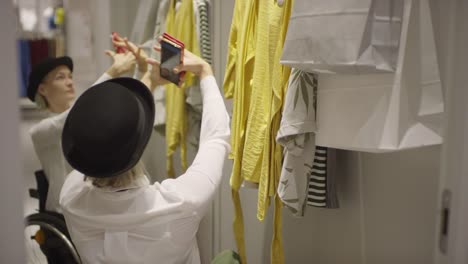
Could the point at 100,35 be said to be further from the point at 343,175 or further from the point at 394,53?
Answer: the point at 394,53

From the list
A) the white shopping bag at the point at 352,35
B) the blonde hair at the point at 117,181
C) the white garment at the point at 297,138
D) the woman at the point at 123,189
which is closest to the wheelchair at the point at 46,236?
the woman at the point at 123,189

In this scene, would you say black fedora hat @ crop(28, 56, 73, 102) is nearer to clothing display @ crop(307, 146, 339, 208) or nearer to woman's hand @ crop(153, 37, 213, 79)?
woman's hand @ crop(153, 37, 213, 79)

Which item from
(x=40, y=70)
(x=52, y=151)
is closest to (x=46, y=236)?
(x=52, y=151)

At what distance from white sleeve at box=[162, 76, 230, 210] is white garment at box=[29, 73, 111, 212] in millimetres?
410

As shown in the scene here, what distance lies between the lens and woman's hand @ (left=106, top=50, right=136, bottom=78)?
134 cm

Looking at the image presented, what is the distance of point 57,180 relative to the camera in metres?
1.37

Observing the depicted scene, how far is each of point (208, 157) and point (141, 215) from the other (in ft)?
0.76

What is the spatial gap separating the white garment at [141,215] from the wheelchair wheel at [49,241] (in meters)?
0.30

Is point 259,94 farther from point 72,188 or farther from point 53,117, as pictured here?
point 53,117

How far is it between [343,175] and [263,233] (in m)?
0.42

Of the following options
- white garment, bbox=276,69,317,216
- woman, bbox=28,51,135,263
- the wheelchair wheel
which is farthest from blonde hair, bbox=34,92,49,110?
white garment, bbox=276,69,317,216

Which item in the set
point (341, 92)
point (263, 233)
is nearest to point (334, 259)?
point (263, 233)

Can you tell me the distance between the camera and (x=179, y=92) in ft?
5.22

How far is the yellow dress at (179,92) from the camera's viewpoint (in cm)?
154
